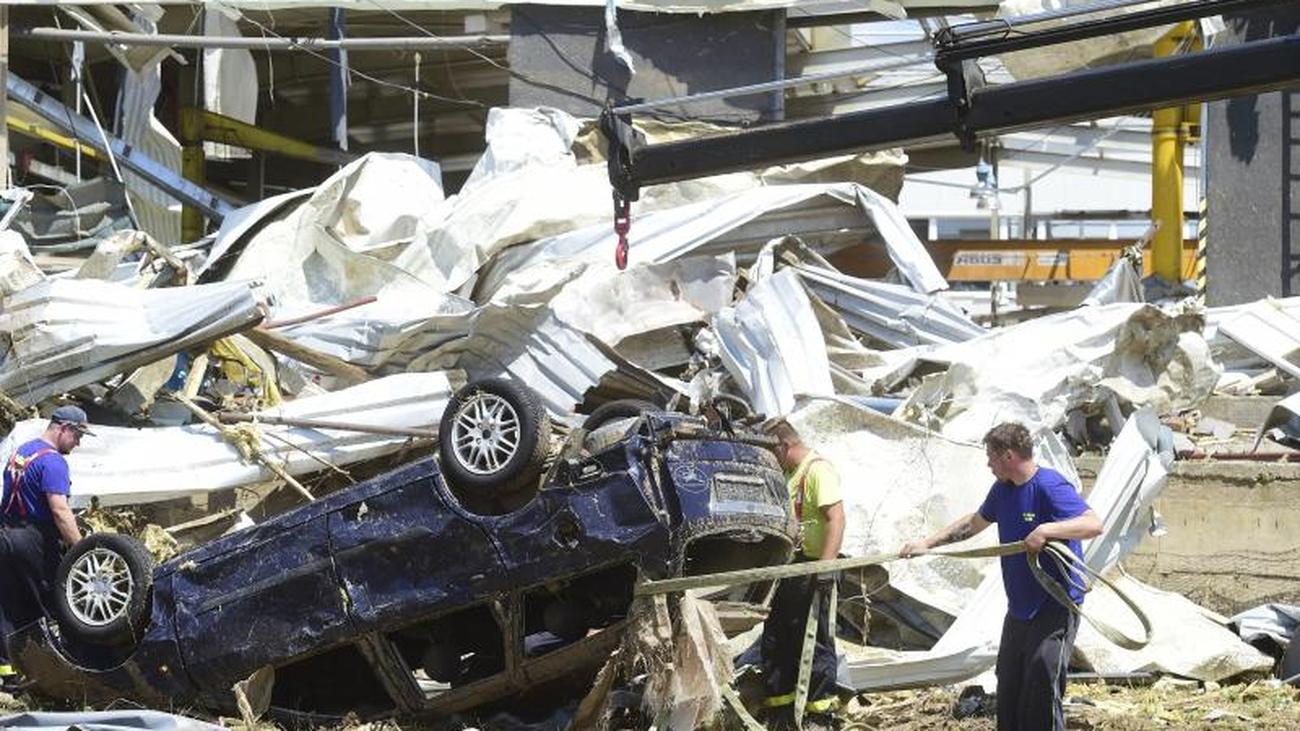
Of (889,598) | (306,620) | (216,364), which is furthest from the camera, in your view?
(216,364)

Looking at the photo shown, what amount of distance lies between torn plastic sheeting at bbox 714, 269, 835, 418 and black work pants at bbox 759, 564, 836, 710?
282 centimetres

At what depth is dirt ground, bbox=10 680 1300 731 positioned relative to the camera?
29.1 ft

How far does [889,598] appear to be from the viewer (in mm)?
10438

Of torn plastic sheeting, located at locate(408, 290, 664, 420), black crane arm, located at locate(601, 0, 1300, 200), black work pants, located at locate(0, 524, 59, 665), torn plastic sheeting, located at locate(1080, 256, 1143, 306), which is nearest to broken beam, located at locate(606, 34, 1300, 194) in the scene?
black crane arm, located at locate(601, 0, 1300, 200)

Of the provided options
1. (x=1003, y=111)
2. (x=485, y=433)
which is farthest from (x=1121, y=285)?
(x=485, y=433)

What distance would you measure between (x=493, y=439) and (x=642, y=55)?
8.86 metres

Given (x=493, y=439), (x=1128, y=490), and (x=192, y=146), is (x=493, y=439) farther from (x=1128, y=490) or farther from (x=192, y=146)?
(x=192, y=146)

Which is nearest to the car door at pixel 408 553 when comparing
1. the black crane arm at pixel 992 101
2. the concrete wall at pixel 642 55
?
the black crane arm at pixel 992 101

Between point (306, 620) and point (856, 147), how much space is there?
126 inches

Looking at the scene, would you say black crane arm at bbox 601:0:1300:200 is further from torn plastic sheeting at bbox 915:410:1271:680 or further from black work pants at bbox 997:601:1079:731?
torn plastic sheeting at bbox 915:410:1271:680

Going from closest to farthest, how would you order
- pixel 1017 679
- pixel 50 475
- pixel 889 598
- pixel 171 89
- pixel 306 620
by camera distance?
pixel 1017 679 < pixel 306 620 < pixel 50 475 < pixel 889 598 < pixel 171 89

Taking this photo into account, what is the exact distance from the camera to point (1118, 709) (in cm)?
927

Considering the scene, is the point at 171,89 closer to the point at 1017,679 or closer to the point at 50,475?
the point at 50,475

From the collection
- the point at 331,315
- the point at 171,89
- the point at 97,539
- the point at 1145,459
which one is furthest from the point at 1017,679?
the point at 171,89
